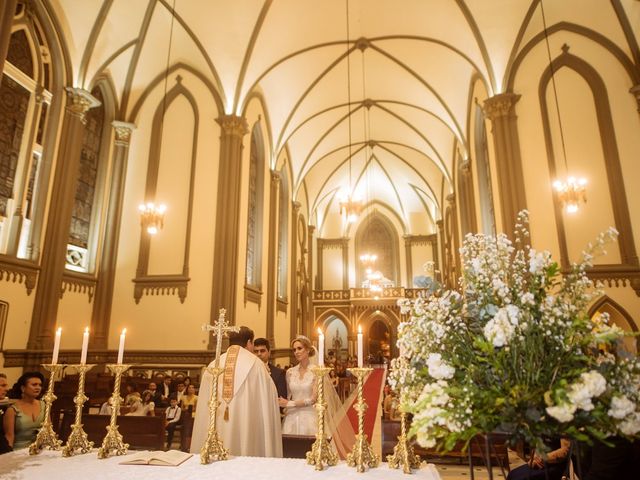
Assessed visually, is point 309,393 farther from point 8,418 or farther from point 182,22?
point 182,22

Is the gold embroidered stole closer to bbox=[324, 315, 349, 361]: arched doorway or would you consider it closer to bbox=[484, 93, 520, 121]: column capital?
bbox=[484, 93, 520, 121]: column capital

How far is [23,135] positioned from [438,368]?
394 inches

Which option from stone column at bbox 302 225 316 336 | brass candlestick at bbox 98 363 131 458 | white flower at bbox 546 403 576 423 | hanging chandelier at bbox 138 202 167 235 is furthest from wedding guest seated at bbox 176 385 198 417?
stone column at bbox 302 225 316 336

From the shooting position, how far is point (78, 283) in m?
10.4

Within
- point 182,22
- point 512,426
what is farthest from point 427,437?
point 182,22

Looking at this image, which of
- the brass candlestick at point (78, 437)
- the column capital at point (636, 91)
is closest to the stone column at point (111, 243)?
the brass candlestick at point (78, 437)

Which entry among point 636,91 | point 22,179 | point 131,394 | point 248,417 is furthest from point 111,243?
point 636,91

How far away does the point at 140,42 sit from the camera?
11.3 metres

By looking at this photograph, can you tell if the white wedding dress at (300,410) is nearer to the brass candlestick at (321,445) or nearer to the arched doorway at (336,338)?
the brass candlestick at (321,445)

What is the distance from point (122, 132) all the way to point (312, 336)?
15.7 metres

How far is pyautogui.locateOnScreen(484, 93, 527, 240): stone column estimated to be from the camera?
1002 cm

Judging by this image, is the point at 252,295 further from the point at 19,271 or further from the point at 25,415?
the point at 25,415

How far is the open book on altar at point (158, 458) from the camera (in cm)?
259

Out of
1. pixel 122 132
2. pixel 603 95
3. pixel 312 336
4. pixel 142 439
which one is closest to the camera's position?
pixel 142 439
